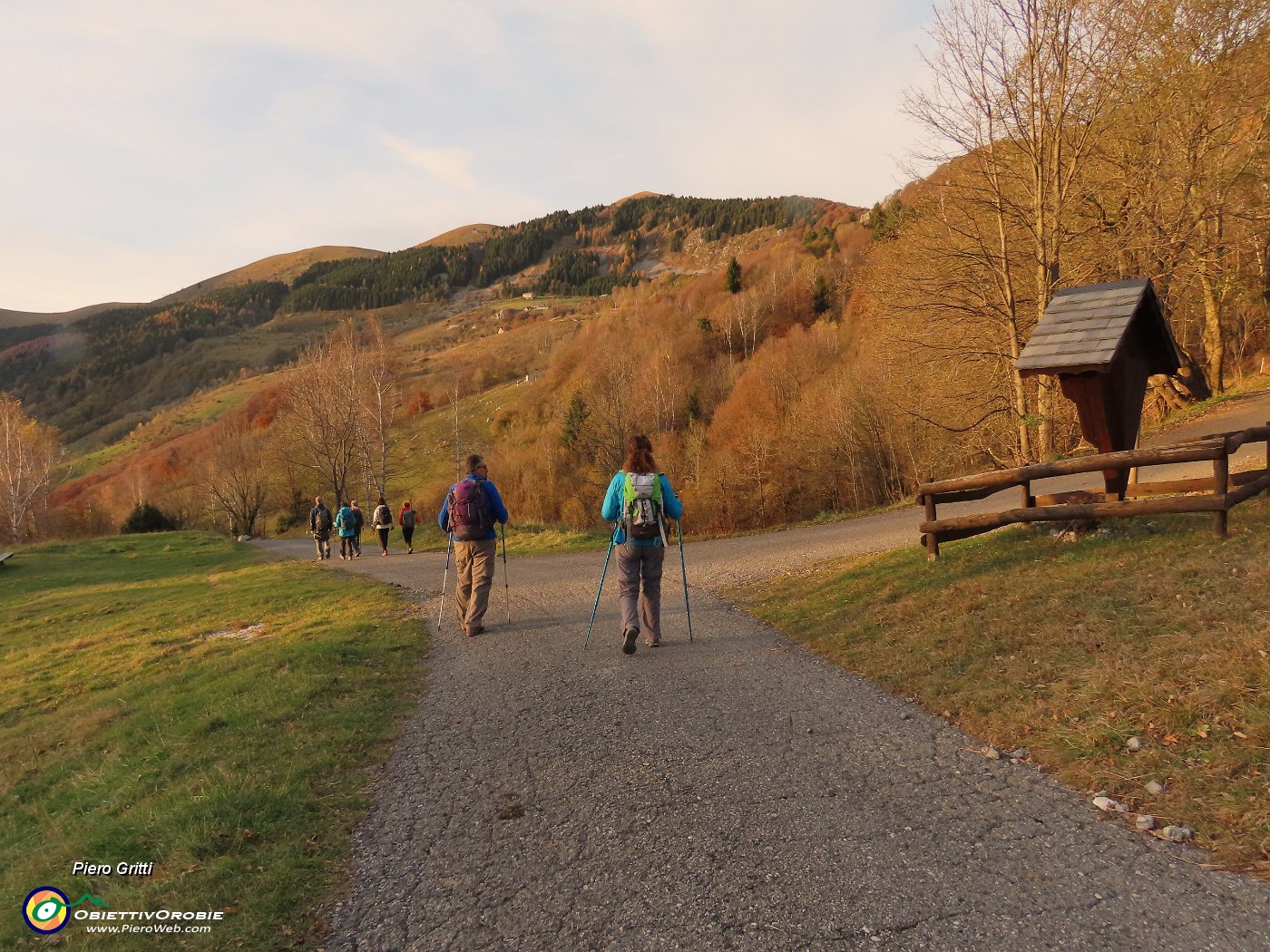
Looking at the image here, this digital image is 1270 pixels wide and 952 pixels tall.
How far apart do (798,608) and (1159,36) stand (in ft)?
63.4

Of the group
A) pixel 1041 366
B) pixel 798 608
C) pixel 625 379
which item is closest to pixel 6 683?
pixel 798 608

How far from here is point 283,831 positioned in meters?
4.16

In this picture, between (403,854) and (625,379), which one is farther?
(625,379)

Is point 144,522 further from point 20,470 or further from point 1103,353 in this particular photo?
point 1103,353

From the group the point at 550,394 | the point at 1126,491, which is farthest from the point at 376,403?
the point at 1126,491

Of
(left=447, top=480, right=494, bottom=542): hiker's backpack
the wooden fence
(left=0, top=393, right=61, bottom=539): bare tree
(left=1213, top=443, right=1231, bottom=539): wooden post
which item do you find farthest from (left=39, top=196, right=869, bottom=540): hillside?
(left=447, top=480, right=494, bottom=542): hiker's backpack

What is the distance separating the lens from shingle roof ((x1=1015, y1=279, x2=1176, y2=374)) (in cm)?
792

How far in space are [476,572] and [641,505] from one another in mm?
3004

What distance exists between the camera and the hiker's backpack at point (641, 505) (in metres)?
7.96

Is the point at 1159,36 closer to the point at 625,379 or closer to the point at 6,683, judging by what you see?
the point at 6,683

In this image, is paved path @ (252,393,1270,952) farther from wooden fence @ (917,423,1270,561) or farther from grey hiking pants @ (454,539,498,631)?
wooden fence @ (917,423,1270,561)

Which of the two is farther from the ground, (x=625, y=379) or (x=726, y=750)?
(x=625, y=379)

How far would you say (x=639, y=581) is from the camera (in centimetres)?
820

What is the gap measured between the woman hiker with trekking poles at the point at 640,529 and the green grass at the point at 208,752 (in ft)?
8.20
